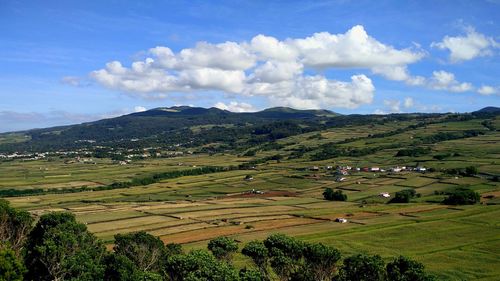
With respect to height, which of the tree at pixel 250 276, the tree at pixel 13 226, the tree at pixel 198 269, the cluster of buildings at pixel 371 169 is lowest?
the cluster of buildings at pixel 371 169

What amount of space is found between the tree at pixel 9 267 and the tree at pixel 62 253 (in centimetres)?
447

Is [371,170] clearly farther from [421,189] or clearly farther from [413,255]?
[413,255]

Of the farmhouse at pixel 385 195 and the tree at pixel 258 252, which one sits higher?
the tree at pixel 258 252

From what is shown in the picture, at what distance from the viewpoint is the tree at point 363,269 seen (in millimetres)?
46781

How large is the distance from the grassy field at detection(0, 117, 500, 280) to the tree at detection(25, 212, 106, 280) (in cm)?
2057

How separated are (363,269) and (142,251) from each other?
26.6 meters

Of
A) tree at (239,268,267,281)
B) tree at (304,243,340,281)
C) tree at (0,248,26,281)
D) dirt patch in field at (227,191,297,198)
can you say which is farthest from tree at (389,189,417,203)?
tree at (0,248,26,281)

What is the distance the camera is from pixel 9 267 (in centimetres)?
4450

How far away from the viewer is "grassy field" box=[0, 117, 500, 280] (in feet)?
242

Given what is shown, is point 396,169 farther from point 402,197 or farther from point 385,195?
point 402,197

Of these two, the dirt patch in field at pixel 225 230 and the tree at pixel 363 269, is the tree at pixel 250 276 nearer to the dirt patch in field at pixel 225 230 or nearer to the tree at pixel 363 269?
the tree at pixel 363 269

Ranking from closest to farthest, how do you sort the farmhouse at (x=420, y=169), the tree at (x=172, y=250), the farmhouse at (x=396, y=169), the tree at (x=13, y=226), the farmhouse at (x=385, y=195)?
the tree at (x=13, y=226) → the tree at (x=172, y=250) → the farmhouse at (x=385, y=195) → the farmhouse at (x=420, y=169) → the farmhouse at (x=396, y=169)

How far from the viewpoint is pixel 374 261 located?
47.2 m

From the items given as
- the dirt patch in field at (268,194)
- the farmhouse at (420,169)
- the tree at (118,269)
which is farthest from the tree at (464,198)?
the tree at (118,269)
